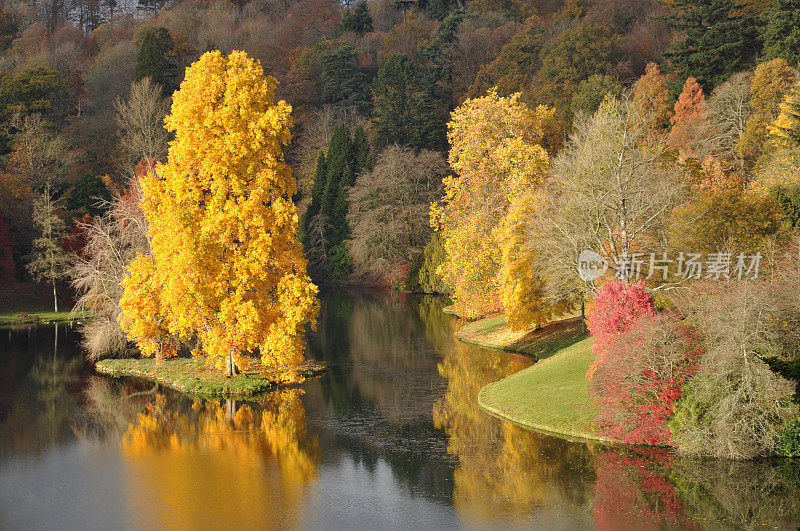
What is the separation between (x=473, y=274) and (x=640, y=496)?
28.9 meters

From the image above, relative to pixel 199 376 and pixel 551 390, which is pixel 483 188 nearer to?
pixel 551 390

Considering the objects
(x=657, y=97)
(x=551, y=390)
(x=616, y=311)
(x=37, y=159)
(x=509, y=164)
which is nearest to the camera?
(x=616, y=311)

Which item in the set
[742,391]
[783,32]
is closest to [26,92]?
[783,32]

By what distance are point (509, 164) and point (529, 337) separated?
11.3m

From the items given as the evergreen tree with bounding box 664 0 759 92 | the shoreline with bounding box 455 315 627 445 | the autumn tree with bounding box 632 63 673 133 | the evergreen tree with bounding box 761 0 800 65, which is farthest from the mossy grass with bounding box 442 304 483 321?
the evergreen tree with bounding box 761 0 800 65

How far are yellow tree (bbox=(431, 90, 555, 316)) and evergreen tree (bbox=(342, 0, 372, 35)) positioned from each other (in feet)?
251

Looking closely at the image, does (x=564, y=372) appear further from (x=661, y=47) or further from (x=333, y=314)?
(x=661, y=47)

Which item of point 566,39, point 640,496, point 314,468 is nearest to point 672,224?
point 640,496

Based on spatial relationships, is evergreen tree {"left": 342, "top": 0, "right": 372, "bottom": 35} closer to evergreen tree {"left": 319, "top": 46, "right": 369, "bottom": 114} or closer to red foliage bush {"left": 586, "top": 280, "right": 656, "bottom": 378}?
evergreen tree {"left": 319, "top": 46, "right": 369, "bottom": 114}

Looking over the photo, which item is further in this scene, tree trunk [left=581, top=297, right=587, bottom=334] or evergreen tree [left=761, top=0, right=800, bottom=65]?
evergreen tree [left=761, top=0, right=800, bottom=65]

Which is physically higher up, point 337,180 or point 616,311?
point 337,180

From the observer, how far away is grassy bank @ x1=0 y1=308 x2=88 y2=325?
54.5 metres

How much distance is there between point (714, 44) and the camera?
64500 millimetres

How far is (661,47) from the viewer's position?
8094 cm
